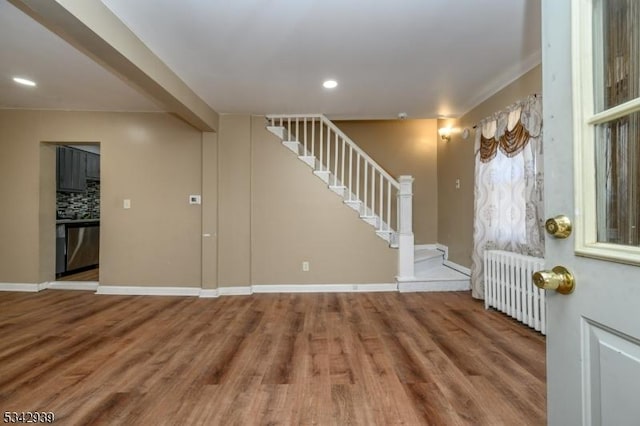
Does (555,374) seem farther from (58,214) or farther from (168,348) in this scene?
(58,214)

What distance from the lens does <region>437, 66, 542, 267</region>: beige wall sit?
3521mm

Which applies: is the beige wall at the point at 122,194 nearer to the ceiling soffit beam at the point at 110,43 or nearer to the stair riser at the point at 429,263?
the ceiling soffit beam at the point at 110,43

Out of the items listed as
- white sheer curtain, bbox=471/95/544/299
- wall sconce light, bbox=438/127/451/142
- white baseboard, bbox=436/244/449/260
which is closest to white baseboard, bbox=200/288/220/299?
white sheer curtain, bbox=471/95/544/299

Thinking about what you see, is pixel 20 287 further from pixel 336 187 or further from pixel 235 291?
pixel 336 187

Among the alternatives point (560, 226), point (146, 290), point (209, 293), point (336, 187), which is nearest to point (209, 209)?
point (209, 293)

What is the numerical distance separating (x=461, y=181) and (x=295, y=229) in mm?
2423

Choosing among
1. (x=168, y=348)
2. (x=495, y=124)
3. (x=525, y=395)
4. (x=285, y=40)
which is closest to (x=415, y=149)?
(x=495, y=124)

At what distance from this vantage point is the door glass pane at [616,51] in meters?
0.66

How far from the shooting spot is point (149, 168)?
4098 millimetres

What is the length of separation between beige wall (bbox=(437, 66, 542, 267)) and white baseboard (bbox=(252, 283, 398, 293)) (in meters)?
1.17

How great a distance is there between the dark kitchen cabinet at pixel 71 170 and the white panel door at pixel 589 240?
619cm

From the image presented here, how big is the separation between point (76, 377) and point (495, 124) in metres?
4.27

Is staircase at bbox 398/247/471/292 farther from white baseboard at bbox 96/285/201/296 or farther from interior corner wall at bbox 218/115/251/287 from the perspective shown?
white baseboard at bbox 96/285/201/296

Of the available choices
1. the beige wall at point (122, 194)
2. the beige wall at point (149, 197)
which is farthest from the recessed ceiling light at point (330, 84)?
the beige wall at point (122, 194)
